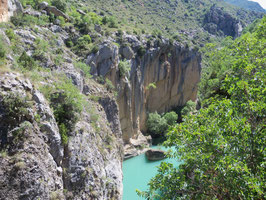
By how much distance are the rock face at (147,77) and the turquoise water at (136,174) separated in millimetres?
4128

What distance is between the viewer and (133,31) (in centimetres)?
3709

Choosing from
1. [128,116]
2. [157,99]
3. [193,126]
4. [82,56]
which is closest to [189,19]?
[157,99]

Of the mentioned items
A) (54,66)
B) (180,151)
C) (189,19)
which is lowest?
(180,151)

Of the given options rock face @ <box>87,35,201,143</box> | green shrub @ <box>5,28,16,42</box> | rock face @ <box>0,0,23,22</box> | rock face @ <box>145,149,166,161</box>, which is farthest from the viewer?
rock face @ <box>145,149,166,161</box>

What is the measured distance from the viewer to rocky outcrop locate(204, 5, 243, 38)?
253 feet

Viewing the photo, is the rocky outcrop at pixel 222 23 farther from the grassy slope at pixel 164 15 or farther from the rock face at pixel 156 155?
the rock face at pixel 156 155

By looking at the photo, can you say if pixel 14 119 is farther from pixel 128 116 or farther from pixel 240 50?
pixel 128 116

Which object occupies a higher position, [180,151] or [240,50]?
[240,50]

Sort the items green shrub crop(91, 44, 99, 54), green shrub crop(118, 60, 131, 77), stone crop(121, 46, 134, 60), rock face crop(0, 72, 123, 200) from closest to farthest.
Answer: rock face crop(0, 72, 123, 200) → green shrub crop(91, 44, 99, 54) → green shrub crop(118, 60, 131, 77) → stone crop(121, 46, 134, 60)

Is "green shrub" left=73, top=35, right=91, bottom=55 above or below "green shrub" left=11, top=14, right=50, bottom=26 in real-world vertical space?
below

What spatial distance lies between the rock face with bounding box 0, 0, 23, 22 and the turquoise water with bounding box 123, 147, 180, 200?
1889cm

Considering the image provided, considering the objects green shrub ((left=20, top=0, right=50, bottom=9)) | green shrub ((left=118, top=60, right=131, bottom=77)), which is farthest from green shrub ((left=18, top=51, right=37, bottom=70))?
green shrub ((left=118, top=60, right=131, bottom=77))

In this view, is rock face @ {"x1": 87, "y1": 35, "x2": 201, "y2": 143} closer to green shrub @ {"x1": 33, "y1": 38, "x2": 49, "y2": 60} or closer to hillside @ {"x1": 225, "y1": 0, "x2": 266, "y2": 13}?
green shrub @ {"x1": 33, "y1": 38, "x2": 49, "y2": 60}

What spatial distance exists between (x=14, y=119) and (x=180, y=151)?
20.3 ft
